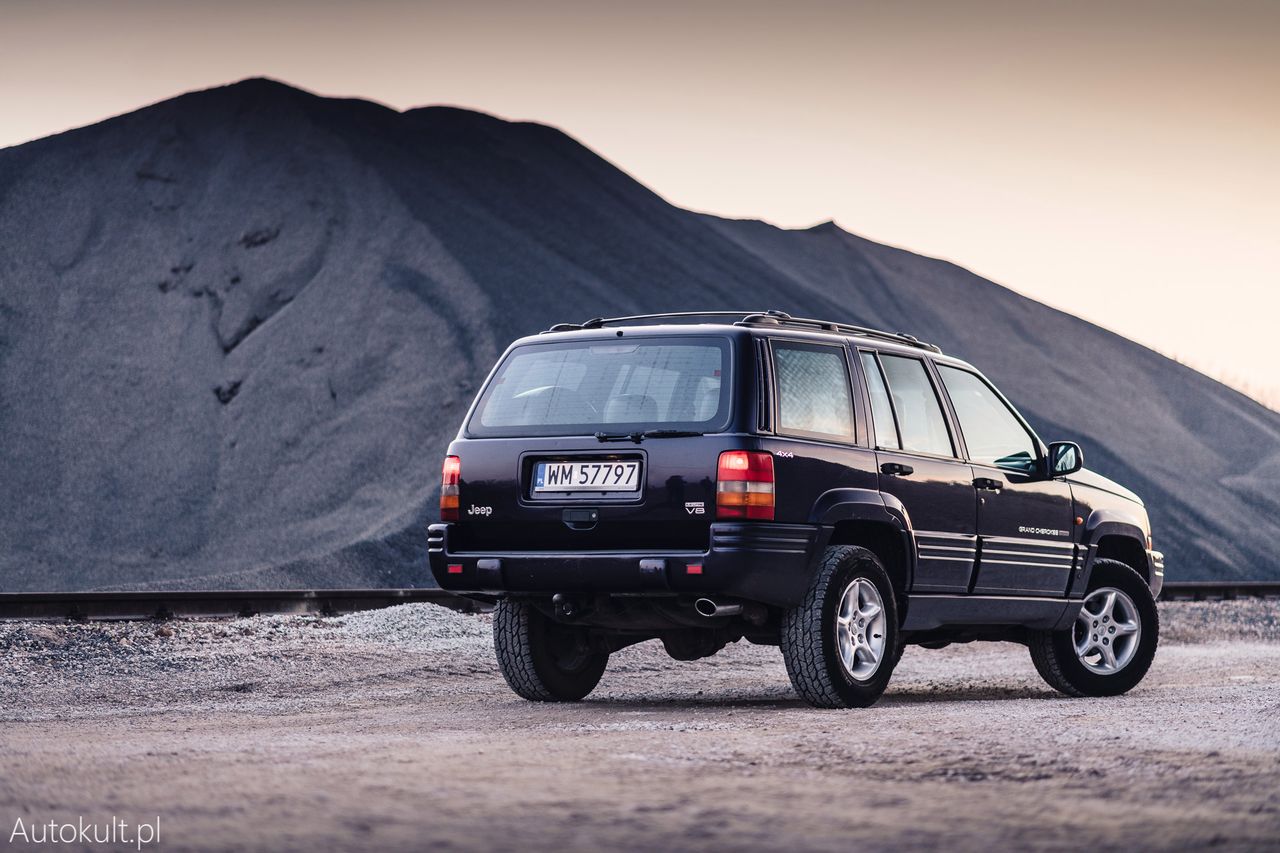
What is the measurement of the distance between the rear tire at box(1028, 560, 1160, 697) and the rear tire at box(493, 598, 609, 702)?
2960 mm

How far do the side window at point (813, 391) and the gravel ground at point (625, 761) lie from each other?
1.51 meters

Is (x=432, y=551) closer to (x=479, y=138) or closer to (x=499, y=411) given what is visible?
(x=499, y=411)

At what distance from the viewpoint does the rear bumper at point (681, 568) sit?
29.0 ft

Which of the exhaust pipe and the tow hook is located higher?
the exhaust pipe

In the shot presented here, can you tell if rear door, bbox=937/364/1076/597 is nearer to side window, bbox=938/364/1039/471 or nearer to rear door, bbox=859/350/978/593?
side window, bbox=938/364/1039/471

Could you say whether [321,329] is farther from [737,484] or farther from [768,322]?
[737,484]

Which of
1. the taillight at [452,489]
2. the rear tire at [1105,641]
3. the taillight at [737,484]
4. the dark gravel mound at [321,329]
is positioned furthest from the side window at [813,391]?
the dark gravel mound at [321,329]

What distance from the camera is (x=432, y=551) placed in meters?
9.74

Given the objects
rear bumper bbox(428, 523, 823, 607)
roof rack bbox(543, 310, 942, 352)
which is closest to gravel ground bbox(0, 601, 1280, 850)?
rear bumper bbox(428, 523, 823, 607)

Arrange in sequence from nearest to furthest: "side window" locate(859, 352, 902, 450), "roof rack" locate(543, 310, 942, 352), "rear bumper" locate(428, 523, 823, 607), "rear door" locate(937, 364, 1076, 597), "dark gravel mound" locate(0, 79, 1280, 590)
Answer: "rear bumper" locate(428, 523, 823, 607)
"roof rack" locate(543, 310, 942, 352)
"side window" locate(859, 352, 902, 450)
"rear door" locate(937, 364, 1076, 597)
"dark gravel mound" locate(0, 79, 1280, 590)

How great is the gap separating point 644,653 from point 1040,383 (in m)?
48.3

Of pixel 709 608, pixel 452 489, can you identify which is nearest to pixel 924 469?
pixel 709 608

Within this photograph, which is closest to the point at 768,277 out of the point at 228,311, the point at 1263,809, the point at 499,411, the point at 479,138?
the point at 479,138

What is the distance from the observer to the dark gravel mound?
3850cm
